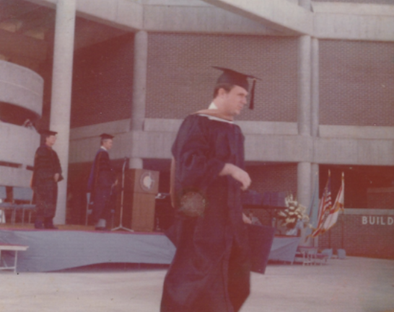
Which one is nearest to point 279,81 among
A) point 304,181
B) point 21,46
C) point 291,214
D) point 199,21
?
point 199,21

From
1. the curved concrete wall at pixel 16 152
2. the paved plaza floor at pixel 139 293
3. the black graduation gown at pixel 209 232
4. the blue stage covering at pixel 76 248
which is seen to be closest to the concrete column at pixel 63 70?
the curved concrete wall at pixel 16 152

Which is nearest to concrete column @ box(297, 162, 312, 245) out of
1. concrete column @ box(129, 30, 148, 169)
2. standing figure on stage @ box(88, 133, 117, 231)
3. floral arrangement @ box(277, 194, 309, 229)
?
floral arrangement @ box(277, 194, 309, 229)

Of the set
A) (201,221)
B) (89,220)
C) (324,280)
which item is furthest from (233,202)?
(89,220)

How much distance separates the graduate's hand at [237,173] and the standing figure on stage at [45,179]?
20.5 feet

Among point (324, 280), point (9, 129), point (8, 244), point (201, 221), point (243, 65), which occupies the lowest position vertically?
point (324, 280)

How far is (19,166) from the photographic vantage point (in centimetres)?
1641

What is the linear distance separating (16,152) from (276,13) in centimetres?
882

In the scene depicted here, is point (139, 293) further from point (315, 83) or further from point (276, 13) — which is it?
point (315, 83)

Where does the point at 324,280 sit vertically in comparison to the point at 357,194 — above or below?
below

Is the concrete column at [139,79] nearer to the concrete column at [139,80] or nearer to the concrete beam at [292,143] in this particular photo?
the concrete column at [139,80]

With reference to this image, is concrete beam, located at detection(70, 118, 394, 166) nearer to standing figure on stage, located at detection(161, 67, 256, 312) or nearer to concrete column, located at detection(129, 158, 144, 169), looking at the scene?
concrete column, located at detection(129, 158, 144, 169)

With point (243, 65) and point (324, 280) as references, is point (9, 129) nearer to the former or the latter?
point (243, 65)

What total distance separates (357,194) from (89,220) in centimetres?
998

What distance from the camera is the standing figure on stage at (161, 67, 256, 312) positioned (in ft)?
8.15
